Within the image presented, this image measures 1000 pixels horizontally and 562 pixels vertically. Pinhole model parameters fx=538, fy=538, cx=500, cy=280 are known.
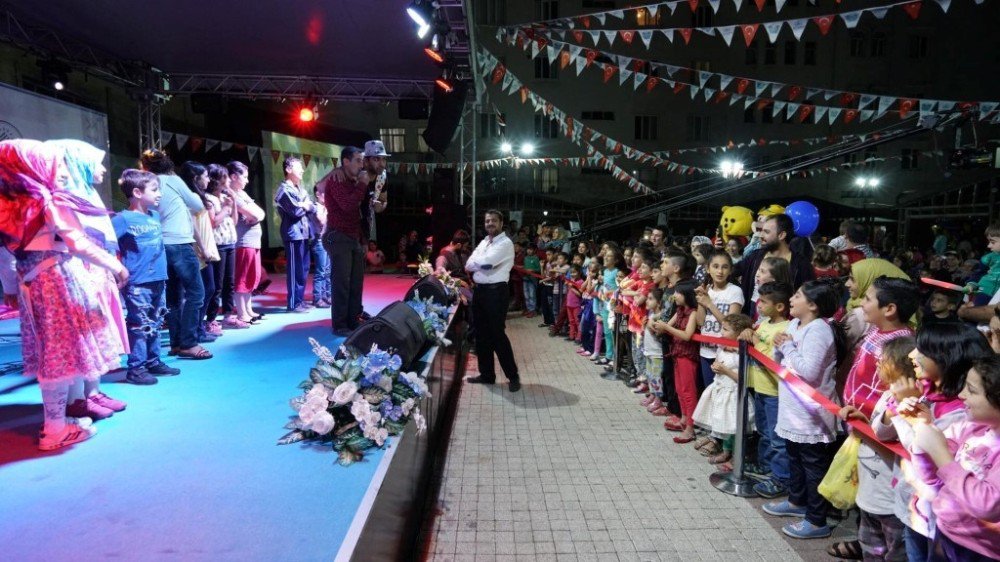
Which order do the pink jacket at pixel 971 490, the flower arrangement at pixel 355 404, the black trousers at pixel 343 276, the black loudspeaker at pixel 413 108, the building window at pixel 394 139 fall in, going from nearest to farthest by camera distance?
1. the pink jacket at pixel 971 490
2. the flower arrangement at pixel 355 404
3. the black trousers at pixel 343 276
4. the black loudspeaker at pixel 413 108
5. the building window at pixel 394 139

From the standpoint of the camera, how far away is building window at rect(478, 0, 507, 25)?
77.2 feet

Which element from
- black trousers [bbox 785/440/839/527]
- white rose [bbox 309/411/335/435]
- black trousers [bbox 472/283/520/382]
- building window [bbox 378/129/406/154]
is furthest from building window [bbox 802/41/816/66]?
white rose [bbox 309/411/335/435]

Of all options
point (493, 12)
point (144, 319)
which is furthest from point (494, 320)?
point (493, 12)

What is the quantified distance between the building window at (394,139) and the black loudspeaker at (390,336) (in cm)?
2110

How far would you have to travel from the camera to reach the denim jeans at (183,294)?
13.8 ft

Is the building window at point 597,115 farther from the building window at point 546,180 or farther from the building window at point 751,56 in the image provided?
the building window at point 751,56

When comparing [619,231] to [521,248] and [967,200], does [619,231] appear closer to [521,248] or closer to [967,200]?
[967,200]

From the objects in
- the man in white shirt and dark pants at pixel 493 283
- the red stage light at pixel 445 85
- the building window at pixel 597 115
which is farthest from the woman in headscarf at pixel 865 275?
the building window at pixel 597 115

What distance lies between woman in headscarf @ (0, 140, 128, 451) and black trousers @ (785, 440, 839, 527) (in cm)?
377

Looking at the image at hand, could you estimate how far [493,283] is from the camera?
5.02 meters

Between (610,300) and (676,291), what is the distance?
5.95 feet

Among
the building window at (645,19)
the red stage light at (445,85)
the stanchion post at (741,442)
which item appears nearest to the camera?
the stanchion post at (741,442)

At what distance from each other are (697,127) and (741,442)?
80.5 ft

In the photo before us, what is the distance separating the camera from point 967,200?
1374 cm
